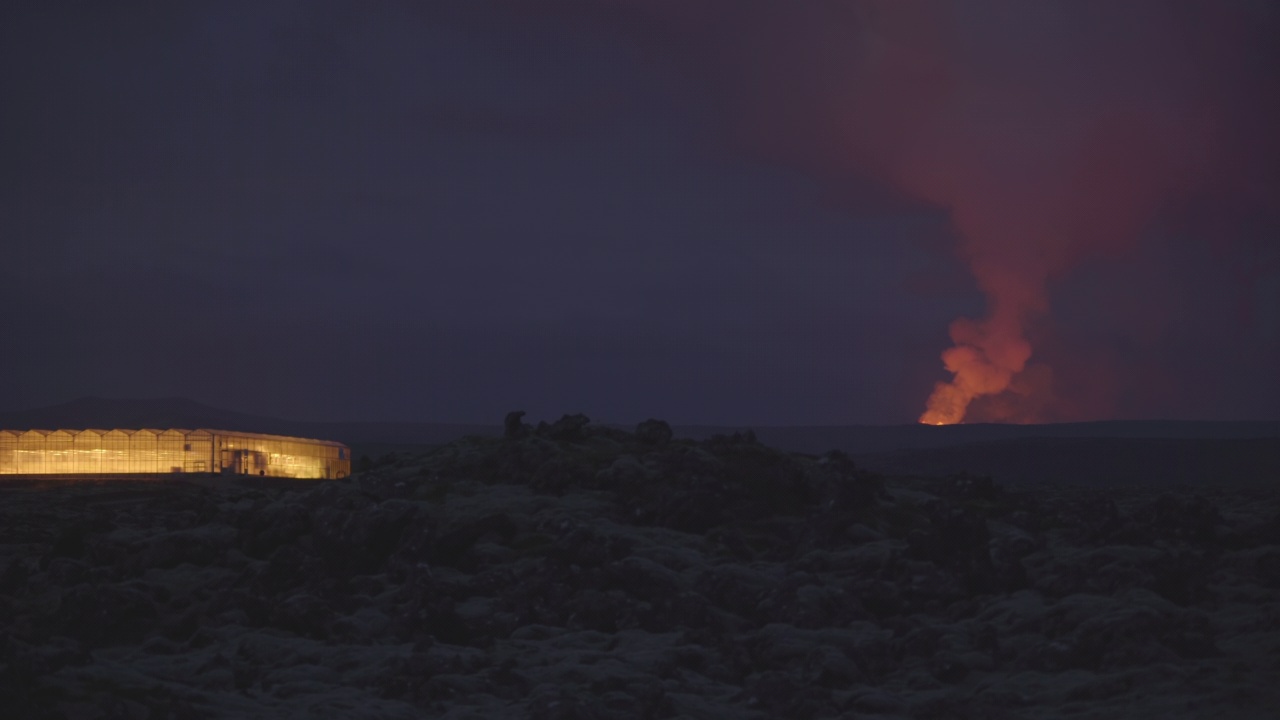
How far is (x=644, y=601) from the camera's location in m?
32.2

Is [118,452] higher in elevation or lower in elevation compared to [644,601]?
higher

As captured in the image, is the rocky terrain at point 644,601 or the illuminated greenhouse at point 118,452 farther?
the illuminated greenhouse at point 118,452

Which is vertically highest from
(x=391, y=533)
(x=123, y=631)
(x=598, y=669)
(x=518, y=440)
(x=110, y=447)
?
(x=110, y=447)

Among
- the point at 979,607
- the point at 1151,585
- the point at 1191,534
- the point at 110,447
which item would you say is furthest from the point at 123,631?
the point at 110,447

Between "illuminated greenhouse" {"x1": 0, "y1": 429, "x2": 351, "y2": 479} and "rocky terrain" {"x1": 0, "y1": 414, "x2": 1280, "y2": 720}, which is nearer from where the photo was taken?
"rocky terrain" {"x1": 0, "y1": 414, "x2": 1280, "y2": 720}

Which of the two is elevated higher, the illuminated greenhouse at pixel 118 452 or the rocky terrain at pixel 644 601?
the illuminated greenhouse at pixel 118 452

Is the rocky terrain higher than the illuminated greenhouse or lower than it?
lower

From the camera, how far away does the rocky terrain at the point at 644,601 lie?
24750mm

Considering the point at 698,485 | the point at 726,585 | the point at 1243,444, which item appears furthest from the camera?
the point at 1243,444

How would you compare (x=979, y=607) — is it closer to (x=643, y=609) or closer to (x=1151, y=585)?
(x=1151, y=585)

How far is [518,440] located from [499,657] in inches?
778

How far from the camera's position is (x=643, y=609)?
102ft

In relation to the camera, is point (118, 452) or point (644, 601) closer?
point (644, 601)

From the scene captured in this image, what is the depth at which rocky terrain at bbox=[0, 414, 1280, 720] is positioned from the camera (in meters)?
24.8
